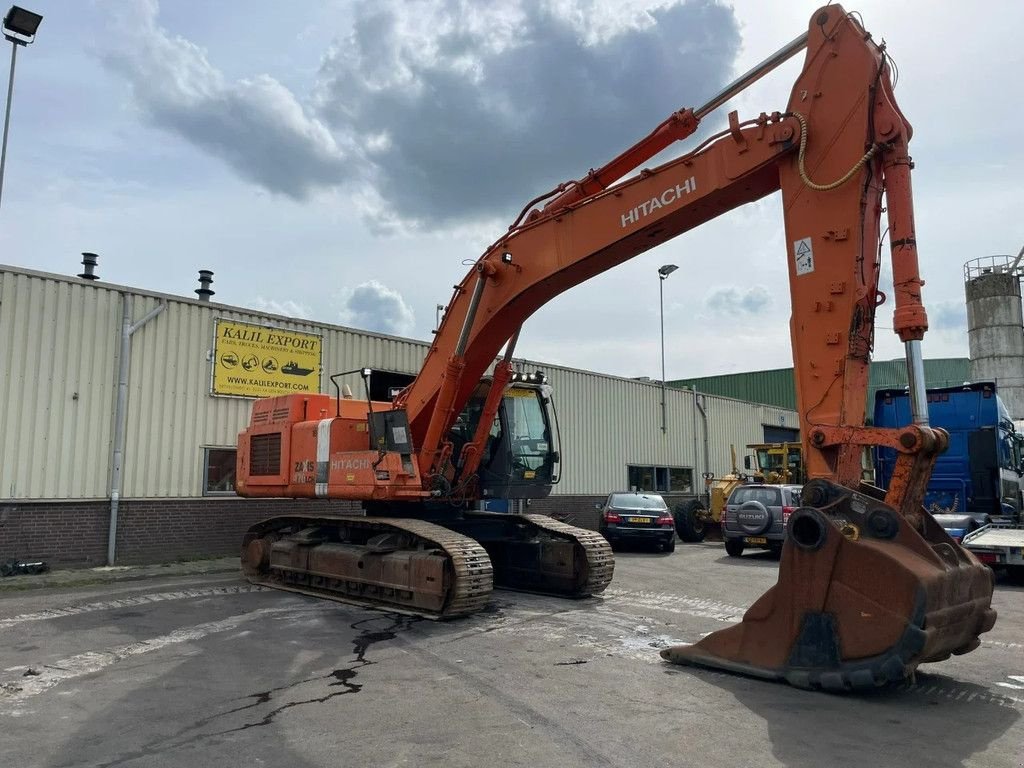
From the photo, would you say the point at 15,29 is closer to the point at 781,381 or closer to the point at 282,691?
the point at 282,691

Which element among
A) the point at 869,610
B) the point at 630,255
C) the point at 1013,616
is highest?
the point at 630,255

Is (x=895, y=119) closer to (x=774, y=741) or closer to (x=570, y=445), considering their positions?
(x=774, y=741)

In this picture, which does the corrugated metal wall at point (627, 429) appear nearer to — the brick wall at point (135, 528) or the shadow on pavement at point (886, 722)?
the brick wall at point (135, 528)

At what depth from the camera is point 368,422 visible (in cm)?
1091

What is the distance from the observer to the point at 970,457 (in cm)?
1577

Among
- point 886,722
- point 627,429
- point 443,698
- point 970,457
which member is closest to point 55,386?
point 443,698

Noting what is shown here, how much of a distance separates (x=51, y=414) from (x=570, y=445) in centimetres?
1392

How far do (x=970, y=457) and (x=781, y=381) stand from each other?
3129 centimetres

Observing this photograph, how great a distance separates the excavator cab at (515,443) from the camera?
10.9 m

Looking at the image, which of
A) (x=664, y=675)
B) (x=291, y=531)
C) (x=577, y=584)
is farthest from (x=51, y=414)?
(x=664, y=675)

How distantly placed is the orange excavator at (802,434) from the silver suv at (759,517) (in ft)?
23.5

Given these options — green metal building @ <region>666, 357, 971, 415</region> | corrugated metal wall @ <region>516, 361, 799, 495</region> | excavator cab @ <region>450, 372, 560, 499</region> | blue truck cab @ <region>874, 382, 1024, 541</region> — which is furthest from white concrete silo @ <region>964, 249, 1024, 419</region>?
excavator cab @ <region>450, 372, 560, 499</region>

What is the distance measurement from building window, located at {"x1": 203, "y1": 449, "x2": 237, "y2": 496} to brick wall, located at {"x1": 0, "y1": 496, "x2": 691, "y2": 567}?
0.84 ft

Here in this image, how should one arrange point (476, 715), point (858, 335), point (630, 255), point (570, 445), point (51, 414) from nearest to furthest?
1. point (476, 715)
2. point (858, 335)
3. point (630, 255)
4. point (51, 414)
5. point (570, 445)
